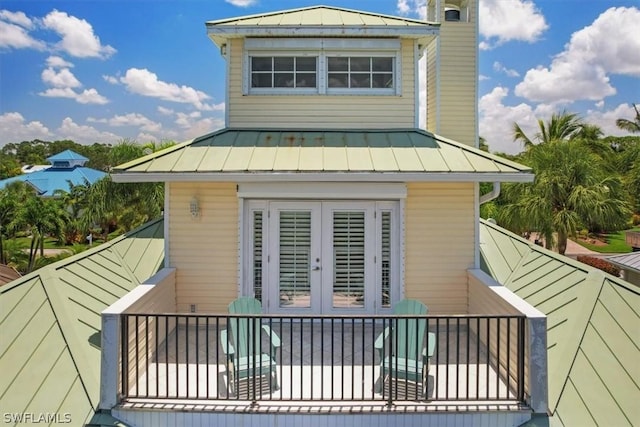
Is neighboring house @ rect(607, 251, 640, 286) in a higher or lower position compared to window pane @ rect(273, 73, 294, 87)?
lower

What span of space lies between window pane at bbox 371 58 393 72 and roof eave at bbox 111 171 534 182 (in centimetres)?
309

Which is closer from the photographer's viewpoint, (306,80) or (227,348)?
(227,348)

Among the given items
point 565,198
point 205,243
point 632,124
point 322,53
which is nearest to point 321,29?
point 322,53

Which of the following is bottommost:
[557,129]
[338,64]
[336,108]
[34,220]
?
[34,220]

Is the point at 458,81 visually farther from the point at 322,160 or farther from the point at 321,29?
the point at 322,160

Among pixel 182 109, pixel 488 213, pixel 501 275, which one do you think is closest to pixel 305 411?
pixel 501 275

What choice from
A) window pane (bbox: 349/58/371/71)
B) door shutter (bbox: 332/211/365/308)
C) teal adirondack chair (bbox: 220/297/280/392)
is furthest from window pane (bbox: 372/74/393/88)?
teal adirondack chair (bbox: 220/297/280/392)

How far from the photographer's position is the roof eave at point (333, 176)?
252 inches

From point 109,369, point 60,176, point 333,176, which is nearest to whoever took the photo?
point 109,369

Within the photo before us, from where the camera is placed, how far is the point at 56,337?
4762 mm

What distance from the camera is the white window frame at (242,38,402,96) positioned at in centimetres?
828

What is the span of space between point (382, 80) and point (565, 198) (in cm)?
1107

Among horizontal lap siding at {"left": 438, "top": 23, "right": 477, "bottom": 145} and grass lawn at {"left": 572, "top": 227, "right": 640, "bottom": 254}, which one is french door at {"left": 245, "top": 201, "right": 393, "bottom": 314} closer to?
horizontal lap siding at {"left": 438, "top": 23, "right": 477, "bottom": 145}

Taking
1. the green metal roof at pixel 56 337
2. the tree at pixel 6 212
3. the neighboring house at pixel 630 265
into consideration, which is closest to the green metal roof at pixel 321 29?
the green metal roof at pixel 56 337
